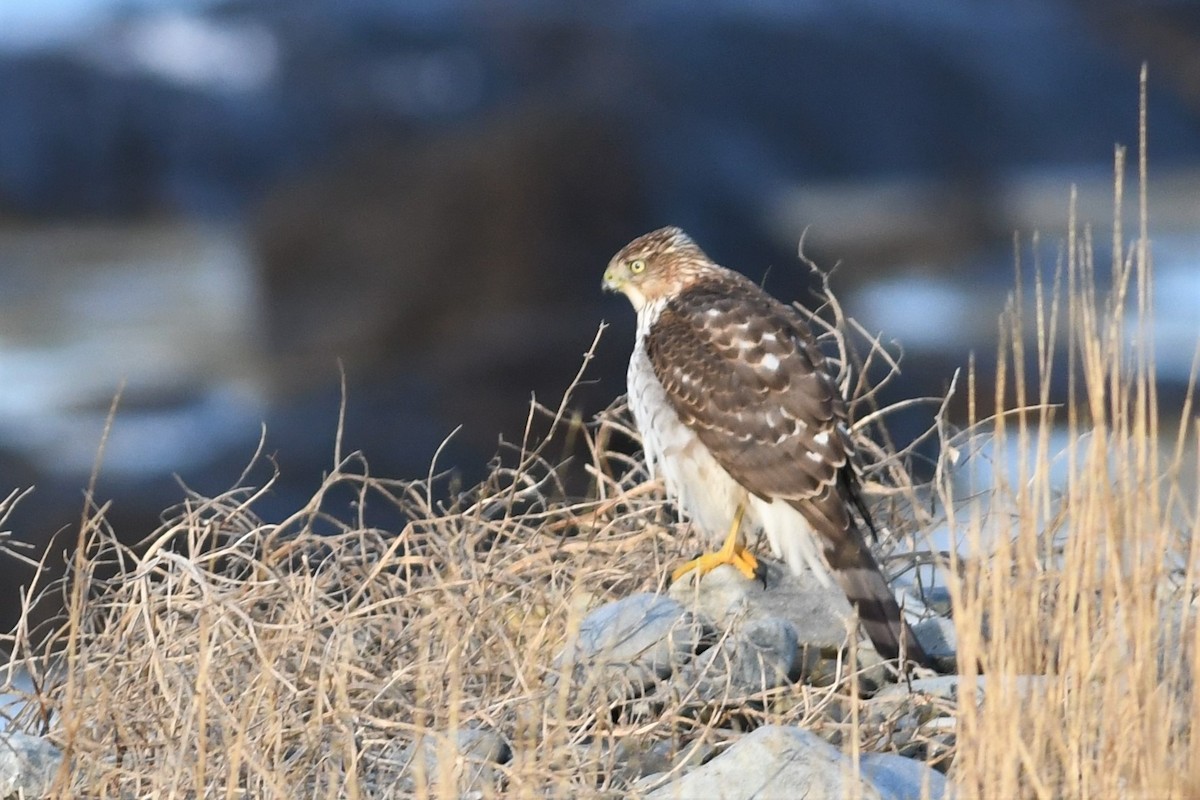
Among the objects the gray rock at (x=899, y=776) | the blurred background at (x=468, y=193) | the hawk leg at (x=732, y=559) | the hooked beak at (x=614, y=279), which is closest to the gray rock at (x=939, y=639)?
the hawk leg at (x=732, y=559)

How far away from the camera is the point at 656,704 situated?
3311 mm

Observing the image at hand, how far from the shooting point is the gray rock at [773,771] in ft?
9.24

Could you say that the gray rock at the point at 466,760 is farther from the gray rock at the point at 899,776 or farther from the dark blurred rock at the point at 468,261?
the dark blurred rock at the point at 468,261

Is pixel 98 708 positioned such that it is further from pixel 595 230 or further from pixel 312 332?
pixel 312 332

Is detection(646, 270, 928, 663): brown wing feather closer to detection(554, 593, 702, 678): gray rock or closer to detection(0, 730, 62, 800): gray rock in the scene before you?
detection(554, 593, 702, 678): gray rock

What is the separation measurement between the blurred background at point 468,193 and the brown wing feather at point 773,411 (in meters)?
7.19

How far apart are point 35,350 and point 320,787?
51.5ft

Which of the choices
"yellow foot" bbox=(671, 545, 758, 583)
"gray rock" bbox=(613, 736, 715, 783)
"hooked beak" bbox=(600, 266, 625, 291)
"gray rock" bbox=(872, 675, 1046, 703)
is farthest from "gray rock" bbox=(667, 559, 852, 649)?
"hooked beak" bbox=(600, 266, 625, 291)

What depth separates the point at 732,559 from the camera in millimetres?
3912

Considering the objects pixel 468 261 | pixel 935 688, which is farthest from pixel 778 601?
pixel 468 261

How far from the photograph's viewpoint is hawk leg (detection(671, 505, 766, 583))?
12.8ft

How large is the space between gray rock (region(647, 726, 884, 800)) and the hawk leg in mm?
995

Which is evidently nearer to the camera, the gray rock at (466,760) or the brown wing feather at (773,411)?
the gray rock at (466,760)

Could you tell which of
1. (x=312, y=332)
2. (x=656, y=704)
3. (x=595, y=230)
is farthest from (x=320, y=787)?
(x=312, y=332)
